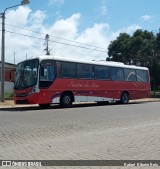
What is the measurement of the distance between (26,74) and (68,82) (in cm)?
273

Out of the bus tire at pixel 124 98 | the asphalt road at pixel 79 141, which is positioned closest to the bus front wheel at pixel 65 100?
the bus tire at pixel 124 98

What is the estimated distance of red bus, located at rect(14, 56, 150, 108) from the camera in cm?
2223

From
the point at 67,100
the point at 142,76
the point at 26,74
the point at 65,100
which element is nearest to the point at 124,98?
the point at 142,76

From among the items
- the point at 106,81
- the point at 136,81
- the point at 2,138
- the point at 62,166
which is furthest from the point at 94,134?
the point at 136,81

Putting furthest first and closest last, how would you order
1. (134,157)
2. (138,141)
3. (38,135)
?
(38,135)
(138,141)
(134,157)

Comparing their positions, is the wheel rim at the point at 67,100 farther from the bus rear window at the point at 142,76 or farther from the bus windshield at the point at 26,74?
the bus rear window at the point at 142,76

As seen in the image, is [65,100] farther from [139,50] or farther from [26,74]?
[139,50]

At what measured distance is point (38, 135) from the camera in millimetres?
11109

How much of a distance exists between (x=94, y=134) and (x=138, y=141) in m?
1.76

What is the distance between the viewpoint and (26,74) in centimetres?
2292

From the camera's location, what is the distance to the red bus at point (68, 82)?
22.2 m

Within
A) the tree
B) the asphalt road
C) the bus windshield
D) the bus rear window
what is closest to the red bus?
the bus windshield

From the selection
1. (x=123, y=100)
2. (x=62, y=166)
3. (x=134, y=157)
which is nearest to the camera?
(x=62, y=166)

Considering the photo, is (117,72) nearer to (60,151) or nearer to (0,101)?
(0,101)
